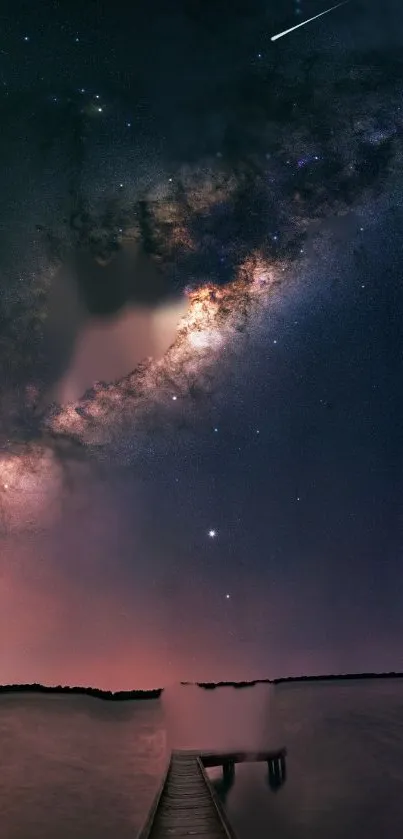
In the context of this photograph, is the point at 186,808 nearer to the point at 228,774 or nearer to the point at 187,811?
the point at 187,811

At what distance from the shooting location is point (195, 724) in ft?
160

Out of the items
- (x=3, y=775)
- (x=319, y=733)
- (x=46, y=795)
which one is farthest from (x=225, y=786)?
(x=319, y=733)

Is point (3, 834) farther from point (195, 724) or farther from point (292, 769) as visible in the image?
point (292, 769)

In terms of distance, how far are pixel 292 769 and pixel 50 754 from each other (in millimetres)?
41892

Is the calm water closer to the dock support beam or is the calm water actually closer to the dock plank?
the dock support beam

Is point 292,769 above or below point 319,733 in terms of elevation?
above

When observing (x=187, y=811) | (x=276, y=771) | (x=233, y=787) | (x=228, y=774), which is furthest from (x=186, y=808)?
(x=233, y=787)

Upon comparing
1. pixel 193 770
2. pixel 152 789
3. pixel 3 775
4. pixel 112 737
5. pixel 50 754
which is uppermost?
pixel 193 770

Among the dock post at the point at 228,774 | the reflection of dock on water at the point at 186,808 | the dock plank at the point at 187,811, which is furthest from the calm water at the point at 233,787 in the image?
the dock plank at the point at 187,811

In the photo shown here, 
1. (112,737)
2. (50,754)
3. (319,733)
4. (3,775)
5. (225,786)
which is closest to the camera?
(225,786)

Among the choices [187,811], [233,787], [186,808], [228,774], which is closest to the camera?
[187,811]

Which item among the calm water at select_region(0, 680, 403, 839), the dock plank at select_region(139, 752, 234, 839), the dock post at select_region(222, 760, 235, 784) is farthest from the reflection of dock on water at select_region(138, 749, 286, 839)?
the calm water at select_region(0, 680, 403, 839)

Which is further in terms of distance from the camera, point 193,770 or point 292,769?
point 292,769

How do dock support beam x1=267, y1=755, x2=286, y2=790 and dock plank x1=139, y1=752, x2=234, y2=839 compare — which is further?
dock support beam x1=267, y1=755, x2=286, y2=790
